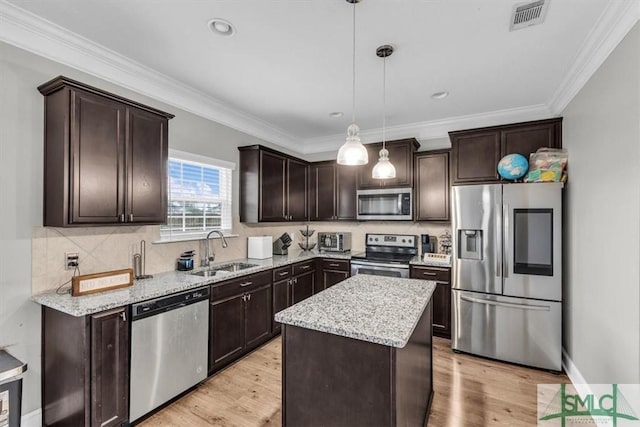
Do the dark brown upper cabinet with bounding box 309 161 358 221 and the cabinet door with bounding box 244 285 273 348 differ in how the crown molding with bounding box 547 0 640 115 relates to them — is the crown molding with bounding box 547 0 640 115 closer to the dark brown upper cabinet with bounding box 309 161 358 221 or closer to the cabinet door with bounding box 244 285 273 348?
the dark brown upper cabinet with bounding box 309 161 358 221

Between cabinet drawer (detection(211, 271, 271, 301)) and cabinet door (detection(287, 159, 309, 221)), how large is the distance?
1.28 metres

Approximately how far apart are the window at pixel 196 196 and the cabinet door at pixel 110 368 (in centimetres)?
114

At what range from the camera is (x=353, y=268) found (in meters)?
4.12

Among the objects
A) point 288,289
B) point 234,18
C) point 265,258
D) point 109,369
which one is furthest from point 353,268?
point 234,18

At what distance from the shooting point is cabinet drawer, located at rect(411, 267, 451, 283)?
142 inches

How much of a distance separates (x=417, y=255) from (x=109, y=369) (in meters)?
3.66

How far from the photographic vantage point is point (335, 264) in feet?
14.2

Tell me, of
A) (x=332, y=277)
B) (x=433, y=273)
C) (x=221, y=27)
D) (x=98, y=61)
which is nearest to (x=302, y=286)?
(x=332, y=277)

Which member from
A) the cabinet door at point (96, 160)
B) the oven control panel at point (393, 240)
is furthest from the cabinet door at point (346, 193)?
the cabinet door at point (96, 160)

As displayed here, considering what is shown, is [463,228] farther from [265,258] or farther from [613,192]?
[265,258]

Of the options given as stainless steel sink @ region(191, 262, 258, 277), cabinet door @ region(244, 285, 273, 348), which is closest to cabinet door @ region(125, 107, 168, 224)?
stainless steel sink @ region(191, 262, 258, 277)

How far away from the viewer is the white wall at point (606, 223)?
1.79m

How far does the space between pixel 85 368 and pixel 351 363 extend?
1683mm

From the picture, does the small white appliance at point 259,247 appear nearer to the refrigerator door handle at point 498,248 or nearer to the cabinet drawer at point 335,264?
the cabinet drawer at point 335,264
